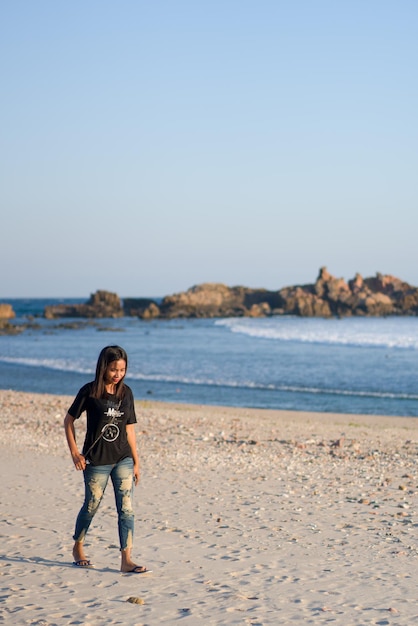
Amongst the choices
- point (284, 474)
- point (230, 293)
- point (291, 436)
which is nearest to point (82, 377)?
point (291, 436)

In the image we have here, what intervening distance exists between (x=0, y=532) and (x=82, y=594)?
208 centimetres

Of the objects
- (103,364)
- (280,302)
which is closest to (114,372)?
(103,364)

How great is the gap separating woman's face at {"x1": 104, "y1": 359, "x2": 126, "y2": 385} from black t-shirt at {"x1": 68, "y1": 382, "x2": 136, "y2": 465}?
4.7 inches

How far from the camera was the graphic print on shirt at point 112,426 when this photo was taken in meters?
6.02

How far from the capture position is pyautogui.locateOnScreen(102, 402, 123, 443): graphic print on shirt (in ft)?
19.7

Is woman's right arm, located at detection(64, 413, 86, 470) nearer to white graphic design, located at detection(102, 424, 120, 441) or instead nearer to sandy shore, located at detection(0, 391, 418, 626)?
white graphic design, located at detection(102, 424, 120, 441)

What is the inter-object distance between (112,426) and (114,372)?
43 centimetres

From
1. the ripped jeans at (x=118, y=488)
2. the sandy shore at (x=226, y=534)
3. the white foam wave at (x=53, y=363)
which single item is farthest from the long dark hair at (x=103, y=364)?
the white foam wave at (x=53, y=363)

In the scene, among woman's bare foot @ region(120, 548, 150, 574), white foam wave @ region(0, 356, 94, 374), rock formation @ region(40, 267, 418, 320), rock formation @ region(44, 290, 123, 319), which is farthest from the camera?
rock formation @ region(40, 267, 418, 320)

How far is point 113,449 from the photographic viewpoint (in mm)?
6078

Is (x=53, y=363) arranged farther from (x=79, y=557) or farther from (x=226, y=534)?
(x=79, y=557)

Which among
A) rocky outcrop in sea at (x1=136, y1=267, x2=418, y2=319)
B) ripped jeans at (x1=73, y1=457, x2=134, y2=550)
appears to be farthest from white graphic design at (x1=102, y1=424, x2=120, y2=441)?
rocky outcrop in sea at (x1=136, y1=267, x2=418, y2=319)

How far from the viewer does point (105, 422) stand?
6.02 m

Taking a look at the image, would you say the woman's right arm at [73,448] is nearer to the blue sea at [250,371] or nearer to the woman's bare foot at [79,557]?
the woman's bare foot at [79,557]
